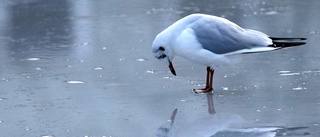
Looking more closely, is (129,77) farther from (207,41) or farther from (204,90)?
(207,41)

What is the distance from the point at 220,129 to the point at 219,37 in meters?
1.40

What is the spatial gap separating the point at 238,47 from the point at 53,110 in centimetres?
159

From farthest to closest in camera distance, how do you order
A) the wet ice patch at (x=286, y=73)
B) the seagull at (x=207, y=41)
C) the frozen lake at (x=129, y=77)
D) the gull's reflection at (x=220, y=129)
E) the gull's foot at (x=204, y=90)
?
the wet ice patch at (x=286, y=73) < the gull's foot at (x=204, y=90) < the seagull at (x=207, y=41) < the frozen lake at (x=129, y=77) < the gull's reflection at (x=220, y=129)

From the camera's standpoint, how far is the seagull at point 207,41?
669cm

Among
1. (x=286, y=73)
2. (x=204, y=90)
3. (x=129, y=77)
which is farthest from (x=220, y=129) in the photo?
(x=129, y=77)

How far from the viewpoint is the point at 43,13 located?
12461 mm

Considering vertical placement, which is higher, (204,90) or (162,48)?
(162,48)

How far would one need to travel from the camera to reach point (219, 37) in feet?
22.3

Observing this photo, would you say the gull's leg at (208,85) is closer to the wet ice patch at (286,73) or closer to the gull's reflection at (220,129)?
the wet ice patch at (286,73)

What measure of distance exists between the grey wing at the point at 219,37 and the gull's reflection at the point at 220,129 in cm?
96

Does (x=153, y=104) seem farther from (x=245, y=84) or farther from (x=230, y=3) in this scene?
(x=230, y=3)

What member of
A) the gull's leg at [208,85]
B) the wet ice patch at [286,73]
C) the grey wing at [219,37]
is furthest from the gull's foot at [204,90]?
the wet ice patch at [286,73]

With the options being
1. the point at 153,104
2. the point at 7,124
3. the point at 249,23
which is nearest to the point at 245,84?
the point at 153,104

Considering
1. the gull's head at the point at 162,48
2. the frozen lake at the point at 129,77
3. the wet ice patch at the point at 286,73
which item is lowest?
the frozen lake at the point at 129,77
